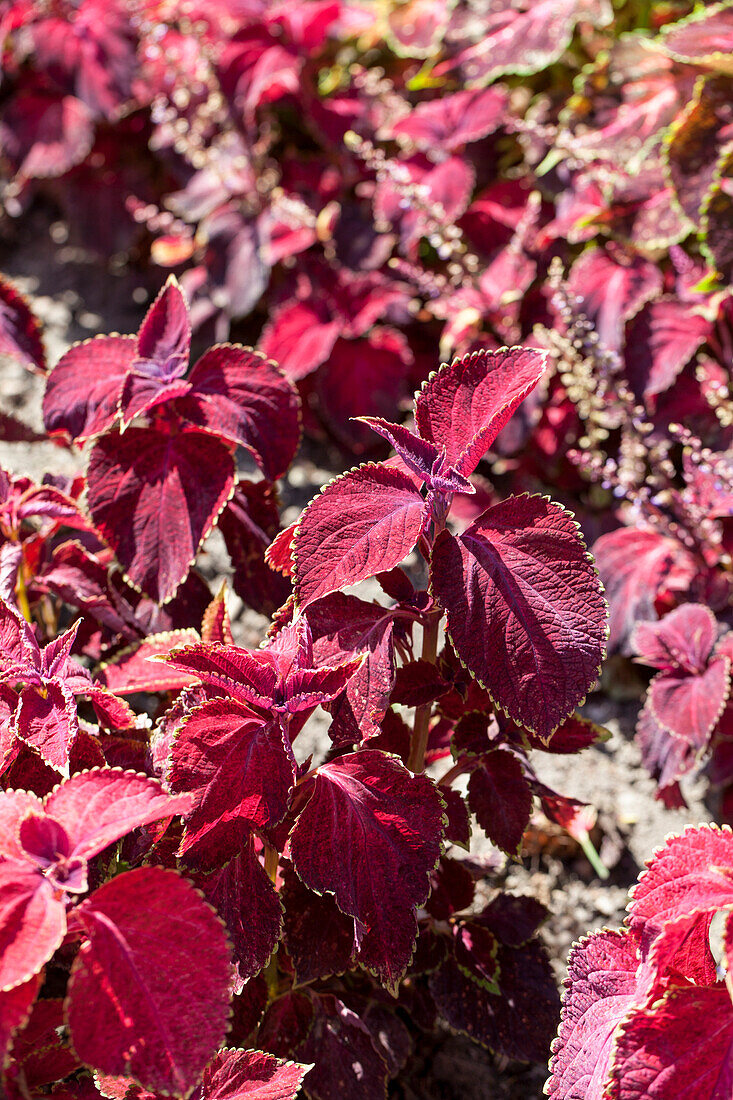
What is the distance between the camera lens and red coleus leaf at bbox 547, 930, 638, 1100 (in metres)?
0.95

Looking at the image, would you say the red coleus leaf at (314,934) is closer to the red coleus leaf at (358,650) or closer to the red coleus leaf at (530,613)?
the red coleus leaf at (358,650)

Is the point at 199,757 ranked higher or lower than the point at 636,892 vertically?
higher

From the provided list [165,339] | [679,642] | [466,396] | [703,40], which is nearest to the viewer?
[466,396]

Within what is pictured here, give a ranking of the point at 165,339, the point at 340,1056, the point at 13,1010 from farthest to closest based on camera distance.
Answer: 1. the point at 165,339
2. the point at 340,1056
3. the point at 13,1010

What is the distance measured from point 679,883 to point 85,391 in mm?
917

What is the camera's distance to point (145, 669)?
3.74 feet

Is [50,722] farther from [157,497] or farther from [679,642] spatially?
[679,642]

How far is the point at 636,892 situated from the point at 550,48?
1.97m

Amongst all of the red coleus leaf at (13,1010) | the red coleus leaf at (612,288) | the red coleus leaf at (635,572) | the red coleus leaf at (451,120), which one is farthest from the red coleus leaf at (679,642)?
the red coleus leaf at (451,120)

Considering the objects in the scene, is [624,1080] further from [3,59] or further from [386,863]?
[3,59]

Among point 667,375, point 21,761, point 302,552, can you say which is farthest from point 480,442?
point 667,375

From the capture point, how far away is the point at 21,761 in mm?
1052

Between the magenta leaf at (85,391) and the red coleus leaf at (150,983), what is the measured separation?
0.64m

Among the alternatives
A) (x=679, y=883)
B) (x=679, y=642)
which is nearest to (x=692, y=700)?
(x=679, y=642)
